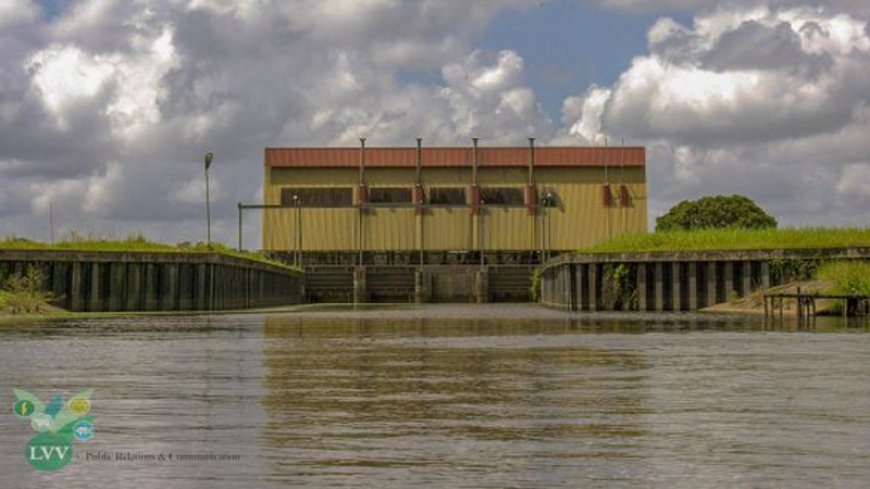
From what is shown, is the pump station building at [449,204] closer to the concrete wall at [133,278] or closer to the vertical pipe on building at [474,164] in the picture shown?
the vertical pipe on building at [474,164]

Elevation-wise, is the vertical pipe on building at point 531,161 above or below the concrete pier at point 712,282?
above

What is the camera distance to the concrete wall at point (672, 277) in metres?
52.8

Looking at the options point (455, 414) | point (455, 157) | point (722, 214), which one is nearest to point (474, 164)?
point (455, 157)

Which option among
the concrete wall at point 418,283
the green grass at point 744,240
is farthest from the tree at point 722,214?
the green grass at point 744,240

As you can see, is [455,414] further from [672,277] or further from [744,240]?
[744,240]

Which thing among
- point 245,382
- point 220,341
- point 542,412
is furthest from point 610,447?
point 220,341

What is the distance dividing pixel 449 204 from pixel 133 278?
58.0 m

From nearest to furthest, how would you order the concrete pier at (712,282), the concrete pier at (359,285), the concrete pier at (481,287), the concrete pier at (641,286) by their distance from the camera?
the concrete pier at (712,282) → the concrete pier at (641,286) → the concrete pier at (481,287) → the concrete pier at (359,285)

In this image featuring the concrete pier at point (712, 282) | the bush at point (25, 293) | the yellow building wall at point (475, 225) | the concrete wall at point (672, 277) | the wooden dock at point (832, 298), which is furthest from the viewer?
the yellow building wall at point (475, 225)

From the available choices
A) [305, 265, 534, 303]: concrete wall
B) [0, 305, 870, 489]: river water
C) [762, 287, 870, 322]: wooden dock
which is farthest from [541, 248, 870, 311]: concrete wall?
[305, 265, 534, 303]: concrete wall

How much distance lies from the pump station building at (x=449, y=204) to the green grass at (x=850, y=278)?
205 feet

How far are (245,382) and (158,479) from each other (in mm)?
7720

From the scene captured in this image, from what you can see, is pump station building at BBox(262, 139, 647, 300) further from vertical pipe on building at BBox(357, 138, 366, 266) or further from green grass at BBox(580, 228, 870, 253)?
green grass at BBox(580, 228, 870, 253)

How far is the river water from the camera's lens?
30.9 ft
